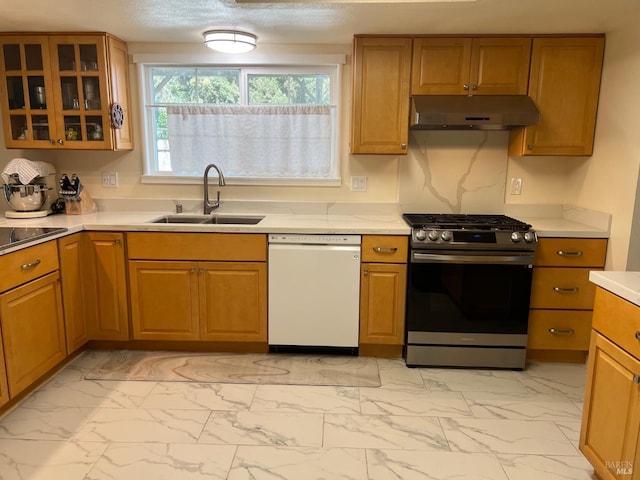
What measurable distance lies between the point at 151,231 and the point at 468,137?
2250 millimetres

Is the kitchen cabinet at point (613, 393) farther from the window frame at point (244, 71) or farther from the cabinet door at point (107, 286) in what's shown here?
the cabinet door at point (107, 286)

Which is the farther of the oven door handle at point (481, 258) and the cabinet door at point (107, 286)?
the cabinet door at point (107, 286)

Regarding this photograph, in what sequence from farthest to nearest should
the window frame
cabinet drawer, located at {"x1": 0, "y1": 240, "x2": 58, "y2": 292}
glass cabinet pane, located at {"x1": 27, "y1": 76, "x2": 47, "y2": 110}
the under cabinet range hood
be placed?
the window frame, glass cabinet pane, located at {"x1": 27, "y1": 76, "x2": 47, "y2": 110}, the under cabinet range hood, cabinet drawer, located at {"x1": 0, "y1": 240, "x2": 58, "y2": 292}

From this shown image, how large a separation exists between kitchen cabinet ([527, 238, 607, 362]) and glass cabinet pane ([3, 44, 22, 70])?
11.5 feet

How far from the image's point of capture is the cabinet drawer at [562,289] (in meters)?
2.81

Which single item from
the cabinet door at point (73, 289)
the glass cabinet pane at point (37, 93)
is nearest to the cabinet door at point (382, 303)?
the cabinet door at point (73, 289)

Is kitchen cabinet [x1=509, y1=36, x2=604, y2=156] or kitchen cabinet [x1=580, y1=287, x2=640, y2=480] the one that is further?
kitchen cabinet [x1=509, y1=36, x2=604, y2=156]

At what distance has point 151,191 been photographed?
344cm

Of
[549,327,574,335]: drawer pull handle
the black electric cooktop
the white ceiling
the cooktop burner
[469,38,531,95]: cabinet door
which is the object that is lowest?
[549,327,574,335]: drawer pull handle

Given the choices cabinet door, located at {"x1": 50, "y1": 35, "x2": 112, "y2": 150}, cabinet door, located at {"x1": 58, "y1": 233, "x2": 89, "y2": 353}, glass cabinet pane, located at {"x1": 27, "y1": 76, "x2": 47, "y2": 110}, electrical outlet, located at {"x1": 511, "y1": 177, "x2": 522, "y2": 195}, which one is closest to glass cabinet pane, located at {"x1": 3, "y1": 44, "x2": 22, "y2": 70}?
glass cabinet pane, located at {"x1": 27, "y1": 76, "x2": 47, "y2": 110}

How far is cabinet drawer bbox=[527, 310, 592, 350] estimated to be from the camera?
2869 millimetres

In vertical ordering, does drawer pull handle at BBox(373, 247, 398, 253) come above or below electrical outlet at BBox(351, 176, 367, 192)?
below

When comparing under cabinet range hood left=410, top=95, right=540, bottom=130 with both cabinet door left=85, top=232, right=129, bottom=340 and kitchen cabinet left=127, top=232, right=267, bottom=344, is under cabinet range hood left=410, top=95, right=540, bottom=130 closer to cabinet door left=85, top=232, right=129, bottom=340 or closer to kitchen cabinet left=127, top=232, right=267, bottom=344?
kitchen cabinet left=127, top=232, right=267, bottom=344

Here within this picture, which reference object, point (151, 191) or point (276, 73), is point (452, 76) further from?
point (151, 191)
